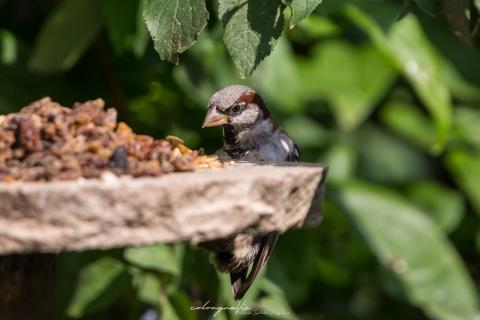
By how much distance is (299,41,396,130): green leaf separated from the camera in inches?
192

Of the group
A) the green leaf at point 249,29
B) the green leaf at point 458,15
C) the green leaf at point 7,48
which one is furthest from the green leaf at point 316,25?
the green leaf at point 249,29

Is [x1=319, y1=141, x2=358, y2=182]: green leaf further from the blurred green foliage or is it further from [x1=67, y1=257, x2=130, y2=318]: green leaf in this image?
[x1=67, y1=257, x2=130, y2=318]: green leaf

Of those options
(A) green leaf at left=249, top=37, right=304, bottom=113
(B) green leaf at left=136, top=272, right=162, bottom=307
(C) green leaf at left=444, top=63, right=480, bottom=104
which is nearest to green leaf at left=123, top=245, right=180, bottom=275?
(B) green leaf at left=136, top=272, right=162, bottom=307

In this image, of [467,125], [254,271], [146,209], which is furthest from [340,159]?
[146,209]

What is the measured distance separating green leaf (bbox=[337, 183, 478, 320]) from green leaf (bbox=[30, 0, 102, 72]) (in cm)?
125

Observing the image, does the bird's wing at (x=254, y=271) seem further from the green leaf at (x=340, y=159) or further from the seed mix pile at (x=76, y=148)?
the green leaf at (x=340, y=159)

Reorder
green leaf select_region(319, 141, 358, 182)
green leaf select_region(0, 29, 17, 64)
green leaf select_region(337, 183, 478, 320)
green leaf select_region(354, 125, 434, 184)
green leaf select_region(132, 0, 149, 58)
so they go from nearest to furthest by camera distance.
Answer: green leaf select_region(132, 0, 149, 58) < green leaf select_region(0, 29, 17, 64) < green leaf select_region(337, 183, 478, 320) < green leaf select_region(319, 141, 358, 182) < green leaf select_region(354, 125, 434, 184)

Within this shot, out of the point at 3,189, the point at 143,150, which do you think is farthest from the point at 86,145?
the point at 3,189

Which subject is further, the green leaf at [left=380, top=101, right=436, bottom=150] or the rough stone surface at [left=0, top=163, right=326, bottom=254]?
the green leaf at [left=380, top=101, right=436, bottom=150]

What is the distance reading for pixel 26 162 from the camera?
2268mm

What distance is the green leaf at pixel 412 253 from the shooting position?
424 centimetres

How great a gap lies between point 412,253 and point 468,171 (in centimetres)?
97

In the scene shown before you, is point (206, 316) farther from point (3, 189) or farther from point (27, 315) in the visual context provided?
point (3, 189)

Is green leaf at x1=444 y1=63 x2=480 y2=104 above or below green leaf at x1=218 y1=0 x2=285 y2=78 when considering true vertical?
below
